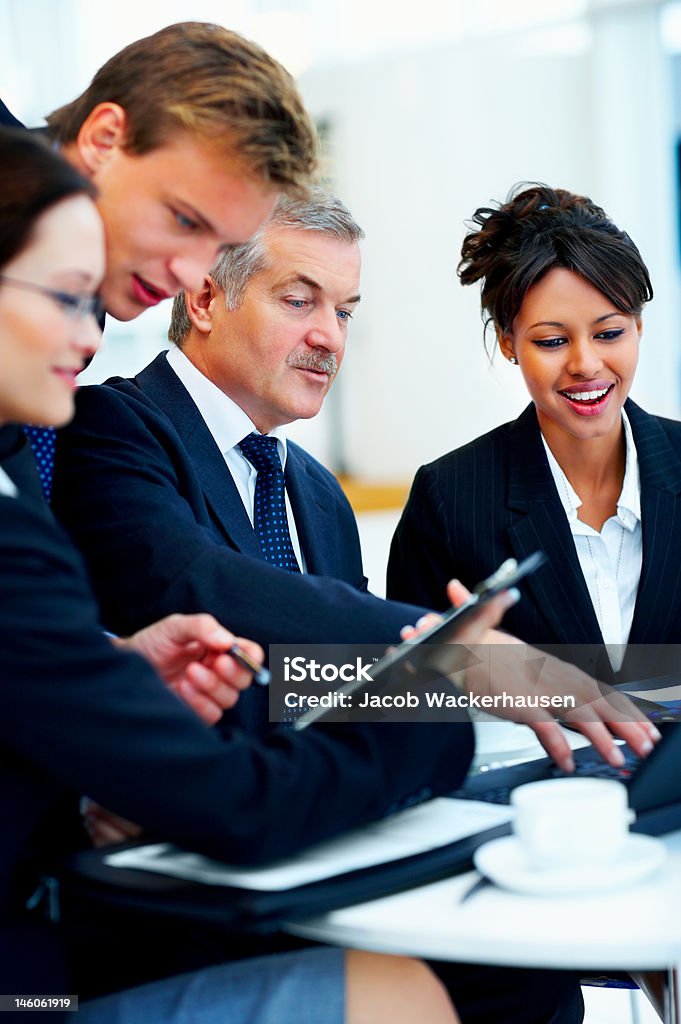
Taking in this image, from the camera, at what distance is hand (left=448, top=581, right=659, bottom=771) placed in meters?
1.36

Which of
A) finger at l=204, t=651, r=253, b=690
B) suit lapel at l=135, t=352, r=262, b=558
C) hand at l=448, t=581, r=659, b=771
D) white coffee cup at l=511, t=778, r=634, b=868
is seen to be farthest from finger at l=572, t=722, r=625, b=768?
suit lapel at l=135, t=352, r=262, b=558

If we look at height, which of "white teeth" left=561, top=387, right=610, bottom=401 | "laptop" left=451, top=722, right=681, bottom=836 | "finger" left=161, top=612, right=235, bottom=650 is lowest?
"laptop" left=451, top=722, right=681, bottom=836

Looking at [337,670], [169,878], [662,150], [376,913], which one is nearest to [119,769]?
[169,878]

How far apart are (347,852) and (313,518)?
38.8 inches

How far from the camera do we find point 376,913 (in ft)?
3.32

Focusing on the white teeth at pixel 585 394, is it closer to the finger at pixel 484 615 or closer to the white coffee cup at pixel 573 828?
the finger at pixel 484 615

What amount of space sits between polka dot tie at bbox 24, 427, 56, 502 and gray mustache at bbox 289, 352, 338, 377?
550 mm

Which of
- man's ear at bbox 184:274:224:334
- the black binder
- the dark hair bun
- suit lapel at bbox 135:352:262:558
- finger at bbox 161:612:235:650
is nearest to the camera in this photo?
the black binder

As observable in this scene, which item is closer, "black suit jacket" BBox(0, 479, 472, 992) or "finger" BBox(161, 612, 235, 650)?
"black suit jacket" BBox(0, 479, 472, 992)

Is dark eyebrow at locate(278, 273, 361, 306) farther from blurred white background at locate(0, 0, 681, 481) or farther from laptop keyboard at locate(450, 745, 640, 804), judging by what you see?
blurred white background at locate(0, 0, 681, 481)

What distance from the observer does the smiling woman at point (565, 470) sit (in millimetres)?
2143

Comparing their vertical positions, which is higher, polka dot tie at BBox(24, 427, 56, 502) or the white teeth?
the white teeth

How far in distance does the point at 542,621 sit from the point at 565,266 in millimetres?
636

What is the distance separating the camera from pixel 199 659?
1366mm
